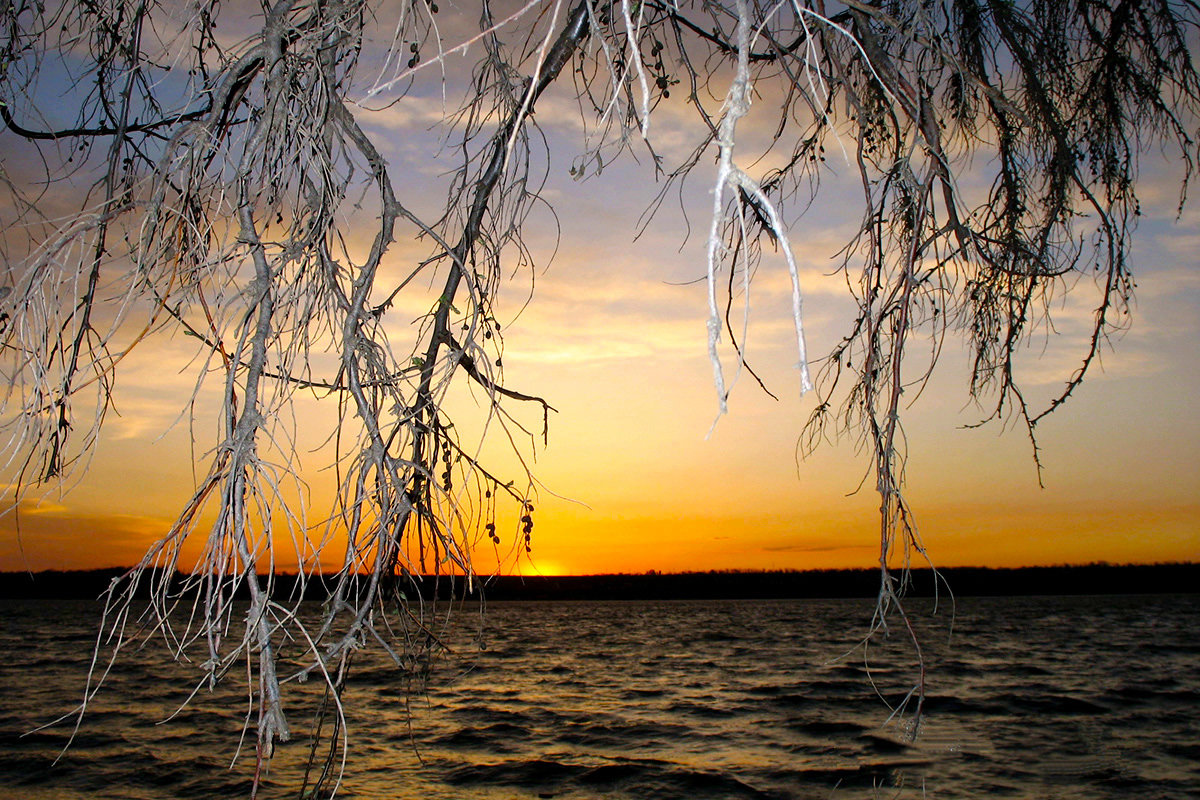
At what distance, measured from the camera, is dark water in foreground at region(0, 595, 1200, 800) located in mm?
8836

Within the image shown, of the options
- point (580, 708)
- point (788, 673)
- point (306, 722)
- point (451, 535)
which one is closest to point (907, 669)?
point (788, 673)

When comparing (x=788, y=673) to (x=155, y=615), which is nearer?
(x=155, y=615)

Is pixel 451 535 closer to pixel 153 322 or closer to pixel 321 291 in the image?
pixel 321 291

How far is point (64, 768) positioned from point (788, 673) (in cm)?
1565

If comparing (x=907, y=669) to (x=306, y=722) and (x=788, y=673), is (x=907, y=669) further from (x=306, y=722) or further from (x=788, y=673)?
(x=306, y=722)

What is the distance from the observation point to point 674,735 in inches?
467

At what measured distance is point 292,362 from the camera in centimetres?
166

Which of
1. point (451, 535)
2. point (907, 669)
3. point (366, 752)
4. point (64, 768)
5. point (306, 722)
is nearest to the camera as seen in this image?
point (451, 535)

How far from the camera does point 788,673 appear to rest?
20.6 meters

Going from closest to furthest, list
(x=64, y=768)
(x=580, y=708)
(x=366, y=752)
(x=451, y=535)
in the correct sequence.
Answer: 1. (x=451, y=535)
2. (x=64, y=768)
3. (x=366, y=752)
4. (x=580, y=708)

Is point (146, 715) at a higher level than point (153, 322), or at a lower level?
lower

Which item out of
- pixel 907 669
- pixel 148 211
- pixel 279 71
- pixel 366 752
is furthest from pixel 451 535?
pixel 907 669

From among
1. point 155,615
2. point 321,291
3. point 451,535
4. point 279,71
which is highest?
point 279,71

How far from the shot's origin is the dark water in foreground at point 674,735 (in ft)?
29.0
